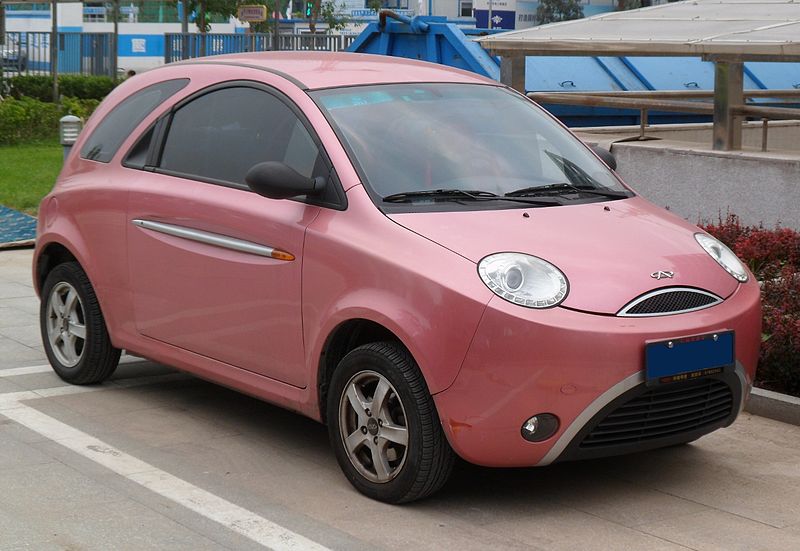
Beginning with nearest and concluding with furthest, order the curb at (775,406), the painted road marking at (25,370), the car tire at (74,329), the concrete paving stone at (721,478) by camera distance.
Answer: the concrete paving stone at (721,478), the curb at (775,406), the car tire at (74,329), the painted road marking at (25,370)

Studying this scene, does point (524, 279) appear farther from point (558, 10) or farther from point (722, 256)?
point (558, 10)

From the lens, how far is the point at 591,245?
5.07 metres

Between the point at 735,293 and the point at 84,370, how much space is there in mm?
3487

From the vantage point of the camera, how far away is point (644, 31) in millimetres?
11805

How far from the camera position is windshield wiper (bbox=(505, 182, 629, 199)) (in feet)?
18.4

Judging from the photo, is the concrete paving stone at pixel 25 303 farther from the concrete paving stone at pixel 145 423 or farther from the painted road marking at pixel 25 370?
the concrete paving stone at pixel 145 423

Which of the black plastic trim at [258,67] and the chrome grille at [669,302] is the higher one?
the black plastic trim at [258,67]

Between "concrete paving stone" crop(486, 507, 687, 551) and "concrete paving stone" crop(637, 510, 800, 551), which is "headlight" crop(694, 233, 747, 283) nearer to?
"concrete paving stone" crop(637, 510, 800, 551)

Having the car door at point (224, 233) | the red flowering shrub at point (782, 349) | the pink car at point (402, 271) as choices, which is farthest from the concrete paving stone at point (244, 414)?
the red flowering shrub at point (782, 349)

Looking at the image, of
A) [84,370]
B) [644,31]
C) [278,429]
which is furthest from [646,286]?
[644,31]

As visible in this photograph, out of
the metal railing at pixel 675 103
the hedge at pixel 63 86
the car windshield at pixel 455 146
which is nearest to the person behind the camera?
the car windshield at pixel 455 146

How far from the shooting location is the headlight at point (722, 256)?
17.7ft

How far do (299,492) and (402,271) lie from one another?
103 centimetres

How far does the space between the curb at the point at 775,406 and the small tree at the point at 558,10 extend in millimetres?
78163
